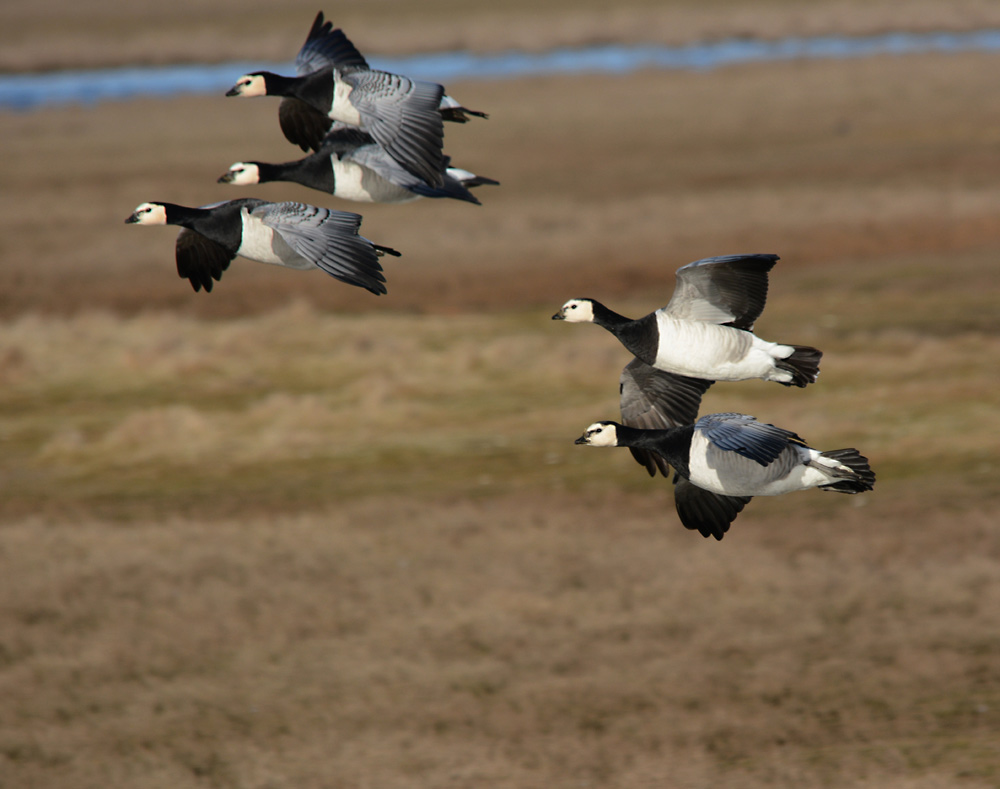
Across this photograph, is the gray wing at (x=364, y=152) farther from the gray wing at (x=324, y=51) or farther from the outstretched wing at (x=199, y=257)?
the outstretched wing at (x=199, y=257)

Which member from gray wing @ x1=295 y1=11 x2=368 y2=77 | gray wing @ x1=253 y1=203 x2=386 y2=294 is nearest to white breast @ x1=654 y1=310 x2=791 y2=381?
gray wing @ x1=253 y1=203 x2=386 y2=294

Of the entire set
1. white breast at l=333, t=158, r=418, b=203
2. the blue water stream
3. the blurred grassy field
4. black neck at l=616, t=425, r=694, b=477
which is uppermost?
the blue water stream

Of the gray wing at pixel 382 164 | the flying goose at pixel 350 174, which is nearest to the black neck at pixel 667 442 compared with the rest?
the flying goose at pixel 350 174

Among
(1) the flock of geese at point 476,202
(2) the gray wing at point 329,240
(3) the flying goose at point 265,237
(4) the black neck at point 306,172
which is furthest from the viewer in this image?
(4) the black neck at point 306,172

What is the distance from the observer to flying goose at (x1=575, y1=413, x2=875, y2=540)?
7.59 meters

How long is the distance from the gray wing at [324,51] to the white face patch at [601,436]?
2.65 metres

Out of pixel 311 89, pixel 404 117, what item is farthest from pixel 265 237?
pixel 311 89

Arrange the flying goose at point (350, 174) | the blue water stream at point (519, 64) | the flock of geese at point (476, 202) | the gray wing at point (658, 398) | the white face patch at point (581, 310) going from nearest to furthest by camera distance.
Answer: the flock of geese at point (476, 202) → the flying goose at point (350, 174) → the white face patch at point (581, 310) → the gray wing at point (658, 398) → the blue water stream at point (519, 64)

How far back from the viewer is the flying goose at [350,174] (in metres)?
7.32

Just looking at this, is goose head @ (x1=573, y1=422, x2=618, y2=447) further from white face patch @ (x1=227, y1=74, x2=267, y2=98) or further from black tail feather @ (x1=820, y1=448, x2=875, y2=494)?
white face patch @ (x1=227, y1=74, x2=267, y2=98)

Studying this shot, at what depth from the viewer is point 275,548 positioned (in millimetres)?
38281

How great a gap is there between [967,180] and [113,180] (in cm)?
4875

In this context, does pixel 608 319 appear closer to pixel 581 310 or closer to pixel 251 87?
pixel 581 310

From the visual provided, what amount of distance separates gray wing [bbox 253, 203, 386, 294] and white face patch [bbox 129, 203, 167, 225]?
531 mm
